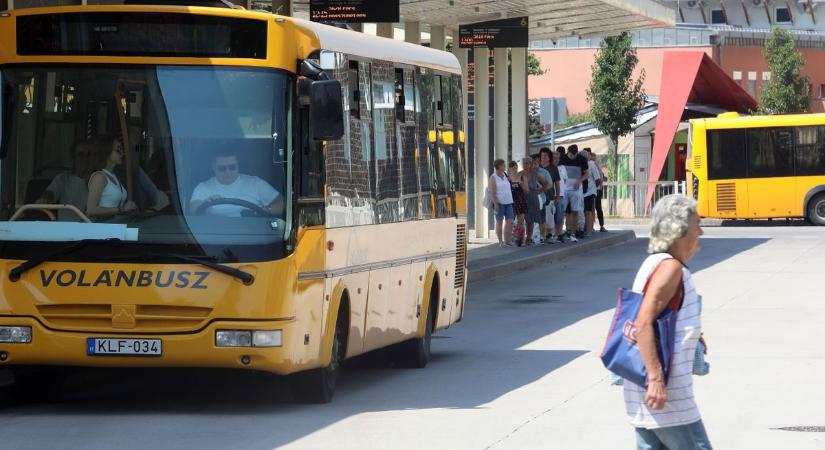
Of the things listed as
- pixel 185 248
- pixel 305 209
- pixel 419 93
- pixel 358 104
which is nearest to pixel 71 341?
pixel 185 248

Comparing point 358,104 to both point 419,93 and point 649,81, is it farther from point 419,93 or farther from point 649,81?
point 649,81

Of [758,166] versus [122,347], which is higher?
[758,166]

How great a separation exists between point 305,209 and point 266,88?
818 millimetres

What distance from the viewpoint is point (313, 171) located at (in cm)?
1162

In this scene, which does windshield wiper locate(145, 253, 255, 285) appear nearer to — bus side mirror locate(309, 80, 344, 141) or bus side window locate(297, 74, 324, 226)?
bus side window locate(297, 74, 324, 226)

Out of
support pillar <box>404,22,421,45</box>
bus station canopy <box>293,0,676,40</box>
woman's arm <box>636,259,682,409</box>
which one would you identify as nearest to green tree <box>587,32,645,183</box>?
bus station canopy <box>293,0,676,40</box>

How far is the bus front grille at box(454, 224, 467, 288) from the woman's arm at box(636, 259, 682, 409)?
9.65m

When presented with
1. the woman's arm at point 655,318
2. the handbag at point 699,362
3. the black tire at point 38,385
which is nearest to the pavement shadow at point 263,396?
the black tire at point 38,385

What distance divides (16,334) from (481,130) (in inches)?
1021

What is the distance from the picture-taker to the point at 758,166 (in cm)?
4678

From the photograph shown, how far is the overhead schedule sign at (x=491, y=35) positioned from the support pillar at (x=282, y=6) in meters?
7.60

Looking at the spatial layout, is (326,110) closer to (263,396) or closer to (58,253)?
(58,253)

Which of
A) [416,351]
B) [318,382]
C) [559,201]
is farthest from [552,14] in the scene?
[318,382]

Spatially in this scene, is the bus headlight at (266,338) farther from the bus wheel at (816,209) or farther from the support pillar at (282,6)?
the bus wheel at (816,209)
